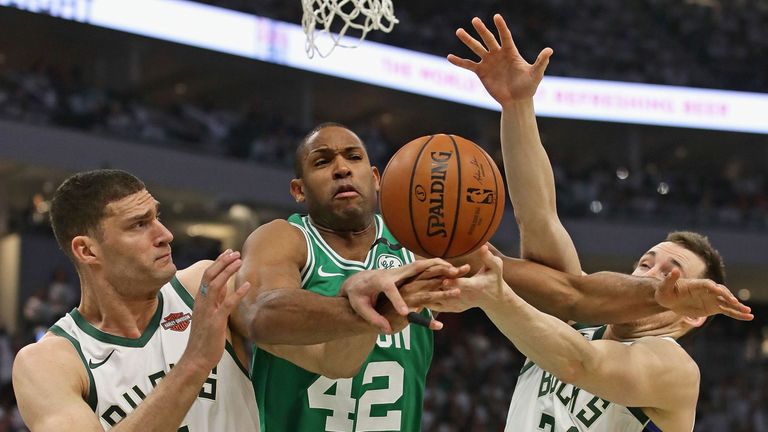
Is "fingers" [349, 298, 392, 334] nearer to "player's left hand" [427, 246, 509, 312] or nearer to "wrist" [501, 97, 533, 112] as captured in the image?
"player's left hand" [427, 246, 509, 312]

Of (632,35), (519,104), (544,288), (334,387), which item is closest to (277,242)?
(334,387)

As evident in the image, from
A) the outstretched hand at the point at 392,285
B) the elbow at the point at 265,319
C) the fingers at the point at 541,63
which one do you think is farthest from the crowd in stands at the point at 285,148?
the outstretched hand at the point at 392,285

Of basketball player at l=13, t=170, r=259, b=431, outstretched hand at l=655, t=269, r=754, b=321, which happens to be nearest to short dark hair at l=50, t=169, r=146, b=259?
basketball player at l=13, t=170, r=259, b=431

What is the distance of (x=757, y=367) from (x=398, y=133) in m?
8.80

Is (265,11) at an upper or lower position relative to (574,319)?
upper

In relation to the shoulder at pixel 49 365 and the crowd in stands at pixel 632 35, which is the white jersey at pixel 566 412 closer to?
the shoulder at pixel 49 365

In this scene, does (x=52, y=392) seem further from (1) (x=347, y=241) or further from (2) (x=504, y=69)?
(2) (x=504, y=69)

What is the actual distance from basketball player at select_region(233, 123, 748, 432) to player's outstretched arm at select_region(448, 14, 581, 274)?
5.2 inches

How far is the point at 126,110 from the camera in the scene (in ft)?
49.0

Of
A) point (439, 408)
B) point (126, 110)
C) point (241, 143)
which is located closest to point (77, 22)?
point (126, 110)

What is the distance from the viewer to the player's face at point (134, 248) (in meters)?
3.59

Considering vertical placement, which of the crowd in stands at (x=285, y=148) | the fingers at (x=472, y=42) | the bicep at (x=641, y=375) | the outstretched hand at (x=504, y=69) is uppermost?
the crowd in stands at (x=285, y=148)

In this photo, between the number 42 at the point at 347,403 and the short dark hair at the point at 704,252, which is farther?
the short dark hair at the point at 704,252

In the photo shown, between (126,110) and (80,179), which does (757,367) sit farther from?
(80,179)
